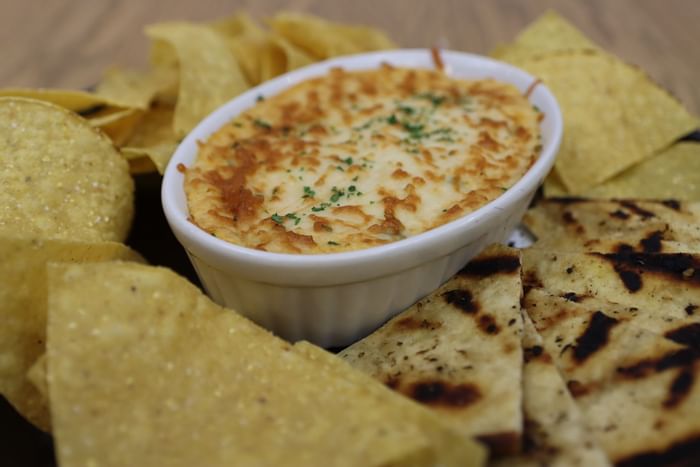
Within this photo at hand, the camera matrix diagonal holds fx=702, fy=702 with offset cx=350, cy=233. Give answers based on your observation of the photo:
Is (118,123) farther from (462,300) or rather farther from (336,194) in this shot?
(462,300)

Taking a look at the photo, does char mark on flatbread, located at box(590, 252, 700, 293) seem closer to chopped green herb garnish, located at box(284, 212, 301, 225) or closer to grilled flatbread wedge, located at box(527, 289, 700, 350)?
grilled flatbread wedge, located at box(527, 289, 700, 350)

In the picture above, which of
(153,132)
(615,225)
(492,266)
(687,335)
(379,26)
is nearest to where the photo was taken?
(687,335)

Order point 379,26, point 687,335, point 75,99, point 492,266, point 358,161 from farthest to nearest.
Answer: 1. point 379,26
2. point 75,99
3. point 358,161
4. point 492,266
5. point 687,335

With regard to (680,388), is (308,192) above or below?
below

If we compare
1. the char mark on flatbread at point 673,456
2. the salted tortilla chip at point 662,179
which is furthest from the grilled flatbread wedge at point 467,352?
the salted tortilla chip at point 662,179

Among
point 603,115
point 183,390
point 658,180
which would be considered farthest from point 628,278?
point 183,390
